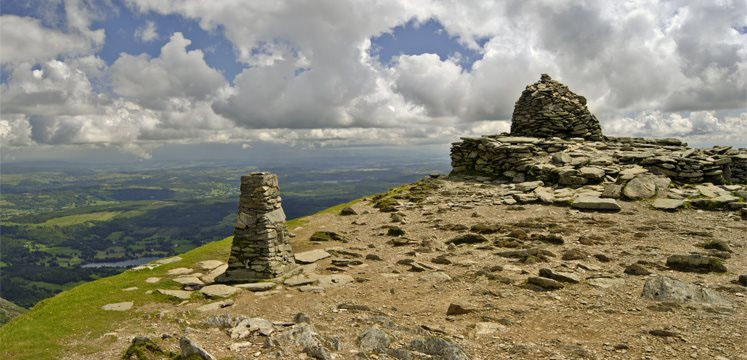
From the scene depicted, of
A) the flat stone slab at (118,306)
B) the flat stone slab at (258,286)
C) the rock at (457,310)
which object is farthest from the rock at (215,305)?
the rock at (457,310)

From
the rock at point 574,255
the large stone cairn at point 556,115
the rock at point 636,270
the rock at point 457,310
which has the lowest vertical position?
the rock at point 457,310

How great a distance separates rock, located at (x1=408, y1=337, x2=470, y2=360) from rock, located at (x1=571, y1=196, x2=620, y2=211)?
72.0ft

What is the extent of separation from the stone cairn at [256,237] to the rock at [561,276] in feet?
38.0

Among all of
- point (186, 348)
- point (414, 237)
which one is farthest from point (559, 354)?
point (414, 237)

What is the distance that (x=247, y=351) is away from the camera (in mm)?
11125

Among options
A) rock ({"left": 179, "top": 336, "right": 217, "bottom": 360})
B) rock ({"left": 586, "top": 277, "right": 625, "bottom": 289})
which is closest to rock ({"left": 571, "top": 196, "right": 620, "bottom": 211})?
rock ({"left": 586, "top": 277, "right": 625, "bottom": 289})

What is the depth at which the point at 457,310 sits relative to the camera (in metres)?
13.8

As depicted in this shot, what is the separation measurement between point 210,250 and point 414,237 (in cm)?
1257

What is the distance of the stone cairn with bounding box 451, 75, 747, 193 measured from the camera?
3419 cm

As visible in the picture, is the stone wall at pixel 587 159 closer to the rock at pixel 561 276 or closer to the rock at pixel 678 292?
the rock at pixel 561 276

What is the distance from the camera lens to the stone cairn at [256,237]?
1906 centimetres

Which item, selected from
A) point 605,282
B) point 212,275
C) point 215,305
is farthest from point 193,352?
point 605,282

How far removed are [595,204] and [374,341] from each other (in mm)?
22935

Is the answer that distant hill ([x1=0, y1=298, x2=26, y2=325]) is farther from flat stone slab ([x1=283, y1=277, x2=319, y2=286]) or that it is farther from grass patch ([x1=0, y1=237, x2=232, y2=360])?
flat stone slab ([x1=283, y1=277, x2=319, y2=286])
